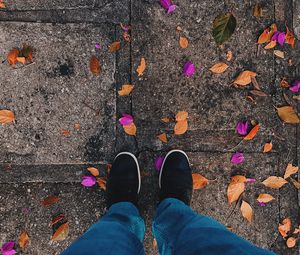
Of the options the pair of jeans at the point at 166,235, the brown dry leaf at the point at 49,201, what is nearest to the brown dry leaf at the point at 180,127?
the pair of jeans at the point at 166,235

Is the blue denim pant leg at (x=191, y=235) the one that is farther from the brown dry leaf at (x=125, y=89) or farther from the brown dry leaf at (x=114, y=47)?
the brown dry leaf at (x=114, y=47)

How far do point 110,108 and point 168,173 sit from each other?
454 mm

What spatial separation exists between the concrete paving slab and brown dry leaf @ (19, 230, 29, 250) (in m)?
0.37

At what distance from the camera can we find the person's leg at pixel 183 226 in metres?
1.43

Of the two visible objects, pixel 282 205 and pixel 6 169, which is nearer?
pixel 6 169

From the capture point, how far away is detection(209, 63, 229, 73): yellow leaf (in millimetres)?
2135

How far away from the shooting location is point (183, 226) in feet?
5.56

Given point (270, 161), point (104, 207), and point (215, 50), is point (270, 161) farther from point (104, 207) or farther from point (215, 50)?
point (104, 207)

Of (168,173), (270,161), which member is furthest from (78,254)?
(270,161)

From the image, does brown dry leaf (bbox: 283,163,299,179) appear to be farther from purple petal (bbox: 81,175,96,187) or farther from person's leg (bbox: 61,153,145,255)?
purple petal (bbox: 81,175,96,187)

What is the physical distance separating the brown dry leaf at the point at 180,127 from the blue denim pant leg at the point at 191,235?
36 cm

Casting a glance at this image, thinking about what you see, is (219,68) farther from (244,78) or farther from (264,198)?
(264,198)

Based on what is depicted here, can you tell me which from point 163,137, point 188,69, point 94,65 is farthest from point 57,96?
point 188,69

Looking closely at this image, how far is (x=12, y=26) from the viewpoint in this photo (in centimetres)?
204
